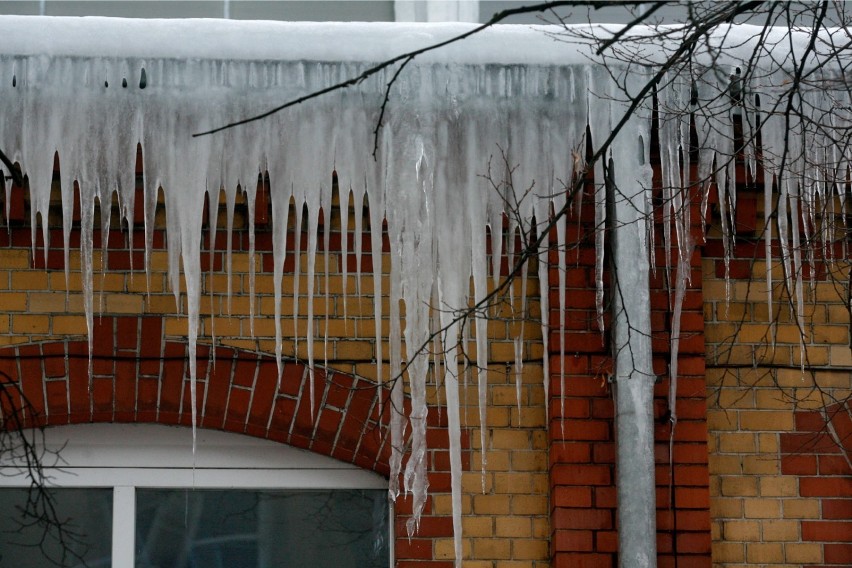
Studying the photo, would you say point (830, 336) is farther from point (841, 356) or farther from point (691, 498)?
point (691, 498)

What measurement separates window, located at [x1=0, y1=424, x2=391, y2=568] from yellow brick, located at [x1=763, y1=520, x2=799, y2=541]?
1.37 meters

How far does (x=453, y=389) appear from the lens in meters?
4.50

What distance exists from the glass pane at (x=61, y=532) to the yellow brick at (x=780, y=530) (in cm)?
236

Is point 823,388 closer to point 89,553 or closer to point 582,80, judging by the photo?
point 582,80

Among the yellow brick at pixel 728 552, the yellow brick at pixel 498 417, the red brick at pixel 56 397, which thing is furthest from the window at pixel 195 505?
the yellow brick at pixel 728 552

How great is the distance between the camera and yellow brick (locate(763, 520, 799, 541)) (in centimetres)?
462

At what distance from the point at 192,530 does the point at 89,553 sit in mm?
369

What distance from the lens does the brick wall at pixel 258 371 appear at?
461cm

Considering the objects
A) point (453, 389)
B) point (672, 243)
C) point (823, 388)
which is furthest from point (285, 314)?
point (823, 388)

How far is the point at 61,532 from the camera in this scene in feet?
14.9

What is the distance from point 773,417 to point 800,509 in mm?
343

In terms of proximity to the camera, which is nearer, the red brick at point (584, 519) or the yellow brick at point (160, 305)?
the red brick at point (584, 519)

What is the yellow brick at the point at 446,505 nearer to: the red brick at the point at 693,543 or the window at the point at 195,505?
the window at the point at 195,505

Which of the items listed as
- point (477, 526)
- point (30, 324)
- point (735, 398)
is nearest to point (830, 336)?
point (735, 398)
